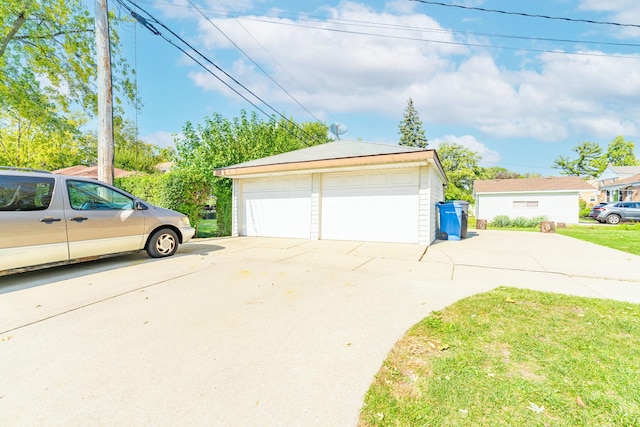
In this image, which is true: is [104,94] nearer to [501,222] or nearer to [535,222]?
[501,222]

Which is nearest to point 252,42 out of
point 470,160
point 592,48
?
point 592,48

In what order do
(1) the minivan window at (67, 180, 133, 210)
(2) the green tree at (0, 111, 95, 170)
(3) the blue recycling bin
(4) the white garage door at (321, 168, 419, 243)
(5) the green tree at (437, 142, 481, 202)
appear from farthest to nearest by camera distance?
1. (5) the green tree at (437, 142, 481, 202)
2. (2) the green tree at (0, 111, 95, 170)
3. (3) the blue recycling bin
4. (4) the white garage door at (321, 168, 419, 243)
5. (1) the minivan window at (67, 180, 133, 210)

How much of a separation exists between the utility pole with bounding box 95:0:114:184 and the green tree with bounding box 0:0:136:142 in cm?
533

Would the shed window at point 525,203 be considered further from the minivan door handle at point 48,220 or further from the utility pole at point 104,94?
the minivan door handle at point 48,220

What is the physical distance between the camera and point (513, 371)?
6.35 ft

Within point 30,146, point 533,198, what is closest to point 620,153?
point 533,198

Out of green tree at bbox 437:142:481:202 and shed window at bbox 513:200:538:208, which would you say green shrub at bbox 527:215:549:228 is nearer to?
shed window at bbox 513:200:538:208

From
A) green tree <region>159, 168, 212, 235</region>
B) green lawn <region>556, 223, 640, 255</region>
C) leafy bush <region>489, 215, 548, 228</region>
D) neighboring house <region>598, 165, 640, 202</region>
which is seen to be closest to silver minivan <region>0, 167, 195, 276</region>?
green tree <region>159, 168, 212, 235</region>

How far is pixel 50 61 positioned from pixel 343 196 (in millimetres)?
12718

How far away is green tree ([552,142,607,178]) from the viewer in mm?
40156

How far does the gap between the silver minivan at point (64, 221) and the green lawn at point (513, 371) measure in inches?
201

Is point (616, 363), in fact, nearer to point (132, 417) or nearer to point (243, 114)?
point (132, 417)

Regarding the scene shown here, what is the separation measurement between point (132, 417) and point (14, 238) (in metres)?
4.02

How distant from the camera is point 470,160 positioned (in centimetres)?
3406
